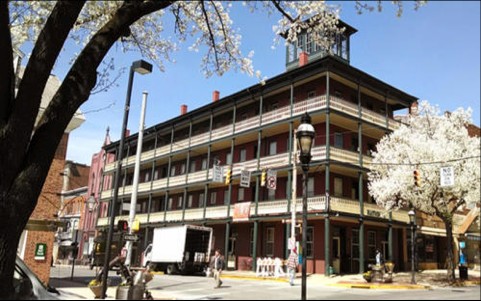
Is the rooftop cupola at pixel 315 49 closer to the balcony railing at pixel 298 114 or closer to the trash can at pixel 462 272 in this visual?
the balcony railing at pixel 298 114

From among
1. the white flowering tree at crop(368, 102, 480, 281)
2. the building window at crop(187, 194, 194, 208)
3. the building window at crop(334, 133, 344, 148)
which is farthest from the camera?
the building window at crop(187, 194, 194, 208)

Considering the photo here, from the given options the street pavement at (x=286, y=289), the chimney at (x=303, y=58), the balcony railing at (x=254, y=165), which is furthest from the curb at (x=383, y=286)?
the chimney at (x=303, y=58)

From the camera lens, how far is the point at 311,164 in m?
29.5

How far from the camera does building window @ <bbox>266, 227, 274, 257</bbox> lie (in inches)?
1305

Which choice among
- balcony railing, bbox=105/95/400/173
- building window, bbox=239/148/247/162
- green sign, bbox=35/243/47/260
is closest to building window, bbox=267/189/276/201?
building window, bbox=239/148/247/162

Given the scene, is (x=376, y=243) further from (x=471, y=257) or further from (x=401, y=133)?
(x=471, y=257)

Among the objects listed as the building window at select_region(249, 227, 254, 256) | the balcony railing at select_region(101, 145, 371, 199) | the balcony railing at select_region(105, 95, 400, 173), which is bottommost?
the building window at select_region(249, 227, 254, 256)

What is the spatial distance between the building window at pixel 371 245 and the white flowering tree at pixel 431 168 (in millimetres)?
3208

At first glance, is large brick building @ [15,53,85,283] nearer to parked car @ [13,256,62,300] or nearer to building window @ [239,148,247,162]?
parked car @ [13,256,62,300]

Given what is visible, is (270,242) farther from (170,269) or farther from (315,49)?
(315,49)

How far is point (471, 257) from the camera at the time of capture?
138 ft

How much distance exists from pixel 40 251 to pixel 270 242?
61.9ft

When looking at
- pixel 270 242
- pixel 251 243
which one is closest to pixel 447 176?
pixel 270 242

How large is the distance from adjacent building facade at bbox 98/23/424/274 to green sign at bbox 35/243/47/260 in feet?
45.1
